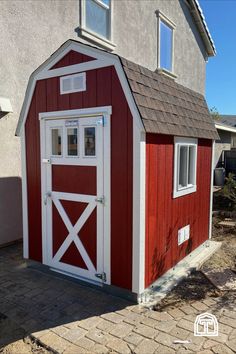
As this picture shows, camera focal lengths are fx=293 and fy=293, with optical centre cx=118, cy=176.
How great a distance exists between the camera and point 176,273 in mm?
4203

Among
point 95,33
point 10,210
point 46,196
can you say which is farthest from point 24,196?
point 95,33

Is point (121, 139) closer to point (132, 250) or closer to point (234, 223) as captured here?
point (132, 250)

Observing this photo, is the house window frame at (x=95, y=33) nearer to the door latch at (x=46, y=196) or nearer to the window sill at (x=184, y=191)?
the door latch at (x=46, y=196)

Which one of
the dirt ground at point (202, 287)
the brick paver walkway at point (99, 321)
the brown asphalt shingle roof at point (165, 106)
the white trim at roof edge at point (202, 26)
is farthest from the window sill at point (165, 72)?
the brick paver walkway at point (99, 321)

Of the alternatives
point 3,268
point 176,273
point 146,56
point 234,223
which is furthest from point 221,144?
point 3,268

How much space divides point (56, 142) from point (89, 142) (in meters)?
0.60

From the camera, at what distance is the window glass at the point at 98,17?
687 centimetres

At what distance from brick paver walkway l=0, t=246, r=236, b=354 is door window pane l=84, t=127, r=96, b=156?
1771 mm

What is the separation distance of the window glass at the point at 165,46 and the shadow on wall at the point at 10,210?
679cm

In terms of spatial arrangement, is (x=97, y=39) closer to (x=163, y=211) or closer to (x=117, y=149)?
(x=117, y=149)

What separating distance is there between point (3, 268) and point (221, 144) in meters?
13.0

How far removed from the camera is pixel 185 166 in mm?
4578

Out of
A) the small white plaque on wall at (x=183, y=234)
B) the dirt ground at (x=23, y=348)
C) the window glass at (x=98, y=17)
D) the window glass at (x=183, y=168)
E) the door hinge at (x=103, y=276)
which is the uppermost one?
the window glass at (x=98, y=17)

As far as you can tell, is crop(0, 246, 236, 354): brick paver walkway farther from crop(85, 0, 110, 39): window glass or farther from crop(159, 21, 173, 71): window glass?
crop(159, 21, 173, 71): window glass
